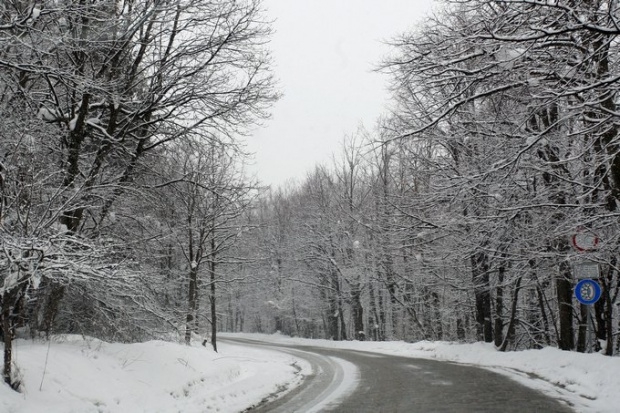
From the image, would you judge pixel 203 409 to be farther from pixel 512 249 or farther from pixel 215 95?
pixel 512 249

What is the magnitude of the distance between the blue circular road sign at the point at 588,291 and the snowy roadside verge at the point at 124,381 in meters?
6.41

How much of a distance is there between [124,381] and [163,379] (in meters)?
1.04

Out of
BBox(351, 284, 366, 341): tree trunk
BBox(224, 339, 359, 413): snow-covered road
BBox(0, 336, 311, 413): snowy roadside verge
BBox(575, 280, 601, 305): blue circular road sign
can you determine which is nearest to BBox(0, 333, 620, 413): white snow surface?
BBox(0, 336, 311, 413): snowy roadside verge

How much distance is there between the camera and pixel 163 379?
9.84 metres

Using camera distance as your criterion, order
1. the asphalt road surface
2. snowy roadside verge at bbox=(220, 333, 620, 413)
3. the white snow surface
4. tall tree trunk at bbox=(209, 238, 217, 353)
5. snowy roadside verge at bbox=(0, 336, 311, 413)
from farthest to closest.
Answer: tall tree trunk at bbox=(209, 238, 217, 353) < snowy roadside verge at bbox=(220, 333, 620, 413) < the asphalt road surface < the white snow surface < snowy roadside verge at bbox=(0, 336, 311, 413)

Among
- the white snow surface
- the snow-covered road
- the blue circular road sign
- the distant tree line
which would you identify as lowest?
the snow-covered road

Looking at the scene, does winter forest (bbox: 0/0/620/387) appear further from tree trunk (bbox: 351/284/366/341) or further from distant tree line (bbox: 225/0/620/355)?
tree trunk (bbox: 351/284/366/341)

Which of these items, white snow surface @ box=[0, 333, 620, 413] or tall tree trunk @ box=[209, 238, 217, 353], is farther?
tall tree trunk @ box=[209, 238, 217, 353]

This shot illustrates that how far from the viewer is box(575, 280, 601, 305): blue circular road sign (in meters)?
10.6

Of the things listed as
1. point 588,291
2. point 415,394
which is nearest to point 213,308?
point 415,394

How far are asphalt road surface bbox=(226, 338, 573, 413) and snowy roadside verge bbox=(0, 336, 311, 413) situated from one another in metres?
0.88

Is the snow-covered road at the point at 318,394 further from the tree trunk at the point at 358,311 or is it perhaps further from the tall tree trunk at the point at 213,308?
the tree trunk at the point at 358,311

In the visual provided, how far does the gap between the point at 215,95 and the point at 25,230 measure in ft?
18.8

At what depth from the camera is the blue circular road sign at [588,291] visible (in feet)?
34.8
